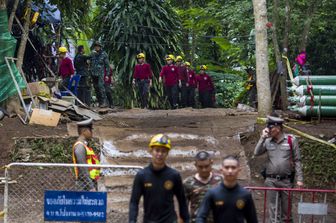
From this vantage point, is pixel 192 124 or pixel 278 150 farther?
pixel 192 124

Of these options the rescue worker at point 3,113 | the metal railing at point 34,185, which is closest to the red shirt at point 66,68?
the rescue worker at point 3,113

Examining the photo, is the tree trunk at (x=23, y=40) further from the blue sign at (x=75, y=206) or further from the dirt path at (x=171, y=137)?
the blue sign at (x=75, y=206)

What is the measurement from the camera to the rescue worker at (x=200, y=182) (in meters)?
6.96

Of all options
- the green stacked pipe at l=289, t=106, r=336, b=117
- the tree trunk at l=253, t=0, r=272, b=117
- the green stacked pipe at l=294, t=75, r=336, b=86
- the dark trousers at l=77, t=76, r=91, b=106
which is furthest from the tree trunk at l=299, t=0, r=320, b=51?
the dark trousers at l=77, t=76, r=91, b=106

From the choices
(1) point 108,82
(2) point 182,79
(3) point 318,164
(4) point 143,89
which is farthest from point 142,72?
(3) point 318,164

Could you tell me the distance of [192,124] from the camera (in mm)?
16891

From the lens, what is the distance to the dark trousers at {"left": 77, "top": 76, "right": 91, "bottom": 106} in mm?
20719

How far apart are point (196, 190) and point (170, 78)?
51.1ft

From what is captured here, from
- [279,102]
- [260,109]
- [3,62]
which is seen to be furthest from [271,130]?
[279,102]

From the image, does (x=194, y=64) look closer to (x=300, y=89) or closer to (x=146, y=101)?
(x=146, y=101)

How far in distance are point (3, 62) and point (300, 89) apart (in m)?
7.15

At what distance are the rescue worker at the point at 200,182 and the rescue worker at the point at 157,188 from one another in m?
0.27

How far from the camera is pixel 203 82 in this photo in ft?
78.1

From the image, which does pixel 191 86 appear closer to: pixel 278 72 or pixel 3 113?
pixel 278 72
